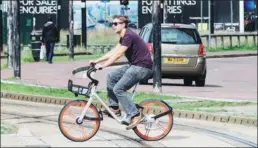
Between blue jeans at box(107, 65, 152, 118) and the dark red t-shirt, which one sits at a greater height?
the dark red t-shirt

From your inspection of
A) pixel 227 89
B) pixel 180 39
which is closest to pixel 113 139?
pixel 180 39

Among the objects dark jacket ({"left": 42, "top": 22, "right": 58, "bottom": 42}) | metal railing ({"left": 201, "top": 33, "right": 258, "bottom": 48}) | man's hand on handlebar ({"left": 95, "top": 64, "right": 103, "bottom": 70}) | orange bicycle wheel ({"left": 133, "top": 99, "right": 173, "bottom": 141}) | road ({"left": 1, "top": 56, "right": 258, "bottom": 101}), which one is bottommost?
road ({"left": 1, "top": 56, "right": 258, "bottom": 101})

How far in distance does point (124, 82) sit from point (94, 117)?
0.58 metres

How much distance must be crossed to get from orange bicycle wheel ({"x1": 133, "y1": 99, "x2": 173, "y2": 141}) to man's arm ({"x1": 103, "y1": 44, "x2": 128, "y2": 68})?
64cm

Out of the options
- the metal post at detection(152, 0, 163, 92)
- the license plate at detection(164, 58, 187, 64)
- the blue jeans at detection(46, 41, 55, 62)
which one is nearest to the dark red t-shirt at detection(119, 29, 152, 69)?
the metal post at detection(152, 0, 163, 92)

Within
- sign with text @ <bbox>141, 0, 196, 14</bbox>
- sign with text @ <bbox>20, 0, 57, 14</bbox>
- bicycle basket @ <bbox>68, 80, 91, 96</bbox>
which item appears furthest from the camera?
sign with text @ <bbox>141, 0, 196, 14</bbox>

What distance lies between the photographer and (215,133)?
14266mm

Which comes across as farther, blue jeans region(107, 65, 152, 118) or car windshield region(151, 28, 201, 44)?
car windshield region(151, 28, 201, 44)

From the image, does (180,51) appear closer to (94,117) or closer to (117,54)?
(94,117)

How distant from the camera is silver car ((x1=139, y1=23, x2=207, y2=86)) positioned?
22828 millimetres

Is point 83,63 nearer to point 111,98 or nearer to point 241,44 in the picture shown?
point 241,44

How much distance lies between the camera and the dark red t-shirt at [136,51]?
7359mm

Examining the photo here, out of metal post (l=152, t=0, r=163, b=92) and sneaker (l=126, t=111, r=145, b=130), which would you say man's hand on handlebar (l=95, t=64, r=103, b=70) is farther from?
metal post (l=152, t=0, r=163, b=92)

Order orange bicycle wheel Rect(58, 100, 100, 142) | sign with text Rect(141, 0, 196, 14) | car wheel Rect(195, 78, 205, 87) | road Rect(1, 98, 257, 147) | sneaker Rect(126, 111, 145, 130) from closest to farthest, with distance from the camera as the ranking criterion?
1. orange bicycle wheel Rect(58, 100, 100, 142)
2. sneaker Rect(126, 111, 145, 130)
3. road Rect(1, 98, 257, 147)
4. car wheel Rect(195, 78, 205, 87)
5. sign with text Rect(141, 0, 196, 14)
